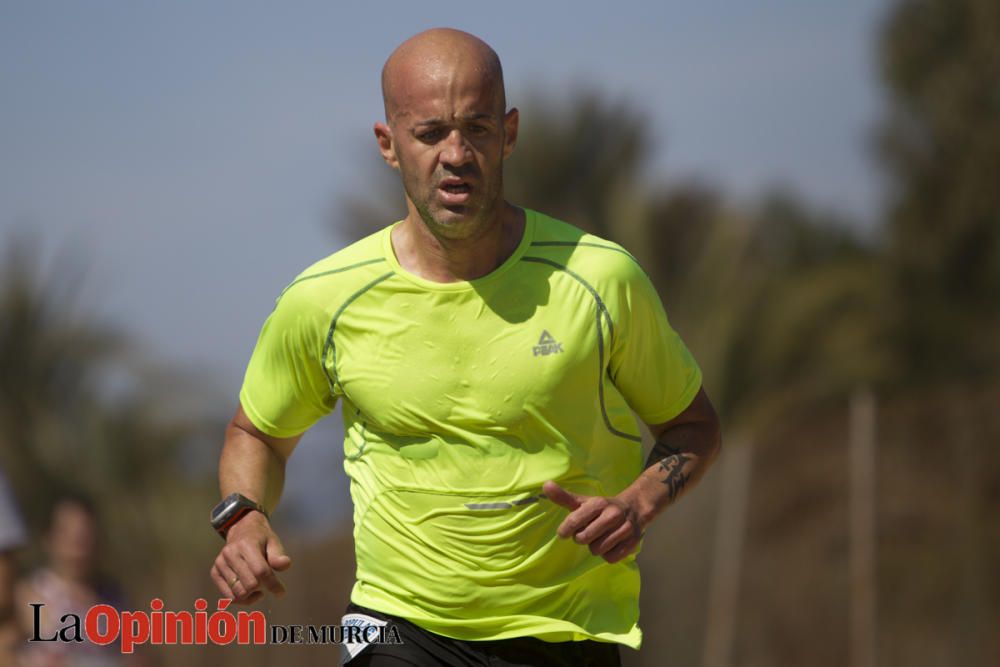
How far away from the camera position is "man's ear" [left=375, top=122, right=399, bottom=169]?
4008 millimetres

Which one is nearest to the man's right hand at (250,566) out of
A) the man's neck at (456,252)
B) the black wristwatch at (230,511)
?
the black wristwatch at (230,511)

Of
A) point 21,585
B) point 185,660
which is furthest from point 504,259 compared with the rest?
point 185,660

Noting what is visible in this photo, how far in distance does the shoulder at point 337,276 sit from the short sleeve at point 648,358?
64 centimetres

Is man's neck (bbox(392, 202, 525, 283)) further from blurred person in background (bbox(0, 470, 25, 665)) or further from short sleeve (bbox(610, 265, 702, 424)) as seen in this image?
blurred person in background (bbox(0, 470, 25, 665))

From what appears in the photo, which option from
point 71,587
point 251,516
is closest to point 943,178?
point 71,587

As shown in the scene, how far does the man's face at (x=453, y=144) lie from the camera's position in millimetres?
3801

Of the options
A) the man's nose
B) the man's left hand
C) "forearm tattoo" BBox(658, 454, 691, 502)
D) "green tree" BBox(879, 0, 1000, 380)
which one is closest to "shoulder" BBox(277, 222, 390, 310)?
the man's nose

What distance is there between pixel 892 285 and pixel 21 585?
12087 mm

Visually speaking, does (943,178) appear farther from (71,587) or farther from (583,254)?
(583,254)

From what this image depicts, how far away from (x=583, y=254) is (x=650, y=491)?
2.08ft

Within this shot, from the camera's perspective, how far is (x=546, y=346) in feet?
12.4

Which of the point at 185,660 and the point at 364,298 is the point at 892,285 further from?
the point at 364,298

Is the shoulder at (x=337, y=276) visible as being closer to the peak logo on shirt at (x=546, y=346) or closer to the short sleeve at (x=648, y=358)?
the peak logo on shirt at (x=546, y=346)

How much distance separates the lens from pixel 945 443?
10234 mm
